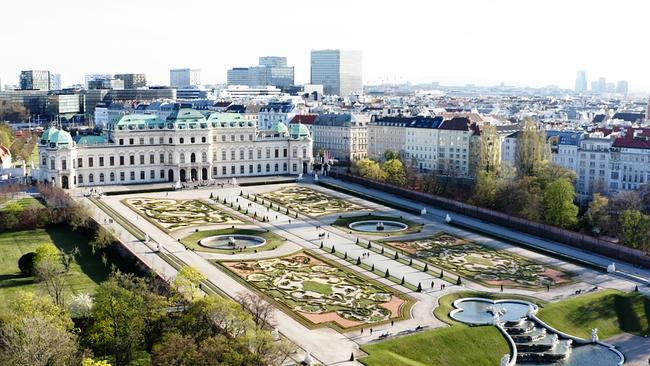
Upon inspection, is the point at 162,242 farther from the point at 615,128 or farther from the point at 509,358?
the point at 615,128

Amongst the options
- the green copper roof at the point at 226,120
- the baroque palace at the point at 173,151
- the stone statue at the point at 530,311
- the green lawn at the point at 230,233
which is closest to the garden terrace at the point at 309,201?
the green lawn at the point at 230,233

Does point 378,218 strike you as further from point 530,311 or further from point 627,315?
point 627,315

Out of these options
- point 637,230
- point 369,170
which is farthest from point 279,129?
point 637,230

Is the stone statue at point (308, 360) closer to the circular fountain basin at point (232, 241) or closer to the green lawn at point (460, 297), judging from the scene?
the green lawn at point (460, 297)

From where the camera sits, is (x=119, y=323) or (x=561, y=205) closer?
(x=119, y=323)

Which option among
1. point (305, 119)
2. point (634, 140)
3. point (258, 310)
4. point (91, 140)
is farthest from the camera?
point (305, 119)

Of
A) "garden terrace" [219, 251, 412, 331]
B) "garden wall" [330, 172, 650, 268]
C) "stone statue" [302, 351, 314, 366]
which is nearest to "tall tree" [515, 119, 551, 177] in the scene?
"garden wall" [330, 172, 650, 268]

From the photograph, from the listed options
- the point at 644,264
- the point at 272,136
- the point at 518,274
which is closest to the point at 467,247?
the point at 518,274
